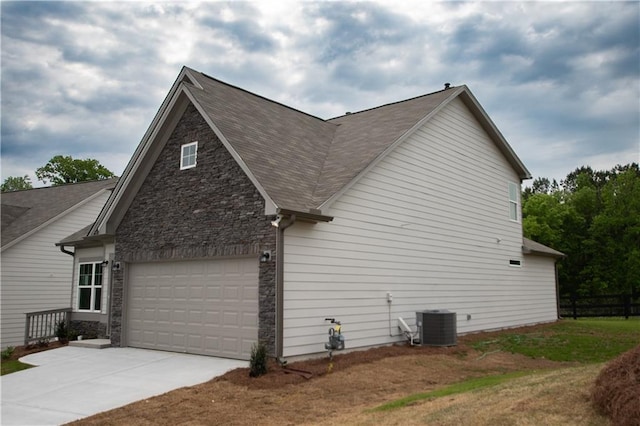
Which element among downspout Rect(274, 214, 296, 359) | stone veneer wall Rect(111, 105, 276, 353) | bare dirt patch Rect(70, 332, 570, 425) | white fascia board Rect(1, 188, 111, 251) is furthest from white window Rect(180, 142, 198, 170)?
white fascia board Rect(1, 188, 111, 251)

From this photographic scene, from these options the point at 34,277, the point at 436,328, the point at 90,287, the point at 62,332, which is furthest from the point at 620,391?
the point at 34,277

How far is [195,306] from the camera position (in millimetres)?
12664

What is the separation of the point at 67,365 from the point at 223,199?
5.02m

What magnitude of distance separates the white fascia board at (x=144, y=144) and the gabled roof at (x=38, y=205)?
864 centimetres

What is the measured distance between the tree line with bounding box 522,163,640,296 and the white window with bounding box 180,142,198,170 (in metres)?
30.7

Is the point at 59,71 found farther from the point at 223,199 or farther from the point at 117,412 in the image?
the point at 117,412

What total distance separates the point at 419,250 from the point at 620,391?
904cm

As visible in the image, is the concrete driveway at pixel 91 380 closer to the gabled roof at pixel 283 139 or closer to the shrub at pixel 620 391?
the gabled roof at pixel 283 139

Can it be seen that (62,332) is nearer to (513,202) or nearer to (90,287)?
(90,287)

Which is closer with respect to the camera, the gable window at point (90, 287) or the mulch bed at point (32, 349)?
the mulch bed at point (32, 349)

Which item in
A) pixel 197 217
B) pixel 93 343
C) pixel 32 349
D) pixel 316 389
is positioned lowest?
pixel 32 349

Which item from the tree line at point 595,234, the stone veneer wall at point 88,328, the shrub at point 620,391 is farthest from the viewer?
the tree line at point 595,234

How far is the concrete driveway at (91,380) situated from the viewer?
875 centimetres

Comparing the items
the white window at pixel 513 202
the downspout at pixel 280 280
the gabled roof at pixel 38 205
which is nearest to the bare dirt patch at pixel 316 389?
the downspout at pixel 280 280
